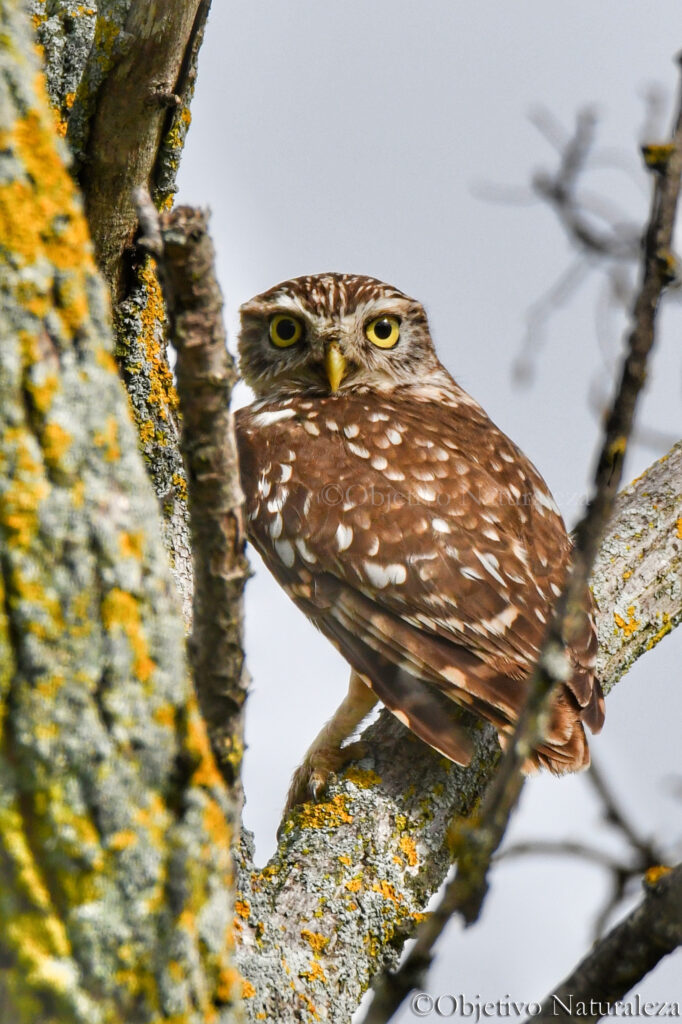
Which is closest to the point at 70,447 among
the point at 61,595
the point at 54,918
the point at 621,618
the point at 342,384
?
the point at 61,595

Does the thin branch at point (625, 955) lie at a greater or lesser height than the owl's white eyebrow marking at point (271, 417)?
lesser

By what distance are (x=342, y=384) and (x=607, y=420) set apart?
381cm

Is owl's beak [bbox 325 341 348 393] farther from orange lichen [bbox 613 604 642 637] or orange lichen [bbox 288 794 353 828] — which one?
orange lichen [bbox 288 794 353 828]

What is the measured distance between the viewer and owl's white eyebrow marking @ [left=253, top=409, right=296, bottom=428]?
4.57 m

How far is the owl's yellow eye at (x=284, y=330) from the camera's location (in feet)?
16.8

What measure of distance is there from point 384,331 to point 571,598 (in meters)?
4.11

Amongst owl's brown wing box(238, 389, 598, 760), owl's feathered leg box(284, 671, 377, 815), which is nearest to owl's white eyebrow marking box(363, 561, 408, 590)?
owl's brown wing box(238, 389, 598, 760)

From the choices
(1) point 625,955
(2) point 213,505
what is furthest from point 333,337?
(1) point 625,955

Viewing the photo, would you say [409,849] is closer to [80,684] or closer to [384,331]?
[80,684]

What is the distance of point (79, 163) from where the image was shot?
3.13 metres

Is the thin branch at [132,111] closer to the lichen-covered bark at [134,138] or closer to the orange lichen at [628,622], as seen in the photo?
the lichen-covered bark at [134,138]

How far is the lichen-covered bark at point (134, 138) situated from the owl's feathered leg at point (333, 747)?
0.80 metres

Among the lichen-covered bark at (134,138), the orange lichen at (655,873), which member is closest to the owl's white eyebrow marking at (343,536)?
the lichen-covered bark at (134,138)

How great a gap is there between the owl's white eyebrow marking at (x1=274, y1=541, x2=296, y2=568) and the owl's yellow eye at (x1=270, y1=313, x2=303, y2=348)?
1.40 metres
